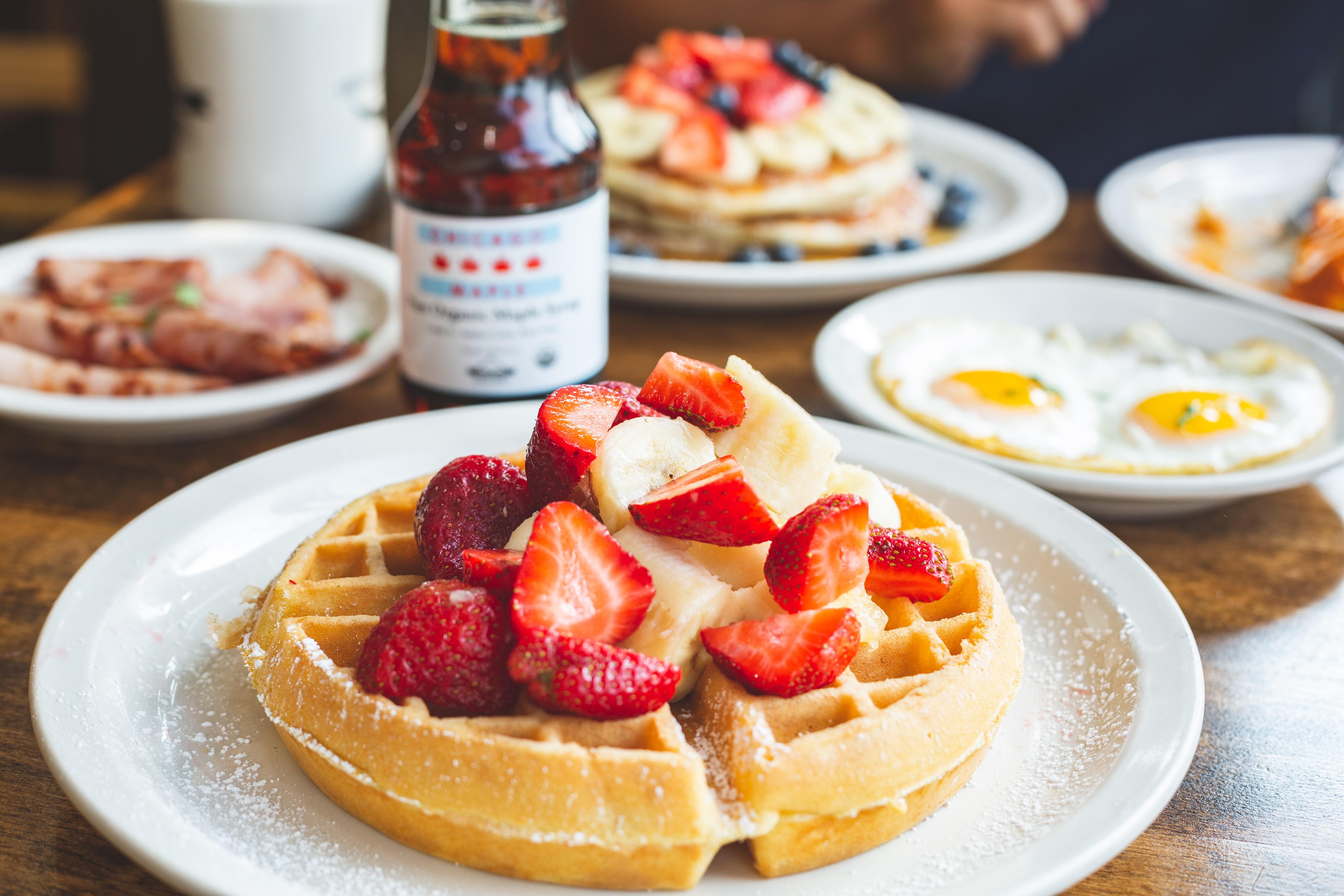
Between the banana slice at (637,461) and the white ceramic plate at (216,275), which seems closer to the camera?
the banana slice at (637,461)

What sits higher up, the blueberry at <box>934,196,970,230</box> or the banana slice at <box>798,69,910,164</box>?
the banana slice at <box>798,69,910,164</box>

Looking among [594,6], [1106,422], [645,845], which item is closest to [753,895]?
[645,845]

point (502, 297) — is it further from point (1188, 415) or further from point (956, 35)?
point (956, 35)

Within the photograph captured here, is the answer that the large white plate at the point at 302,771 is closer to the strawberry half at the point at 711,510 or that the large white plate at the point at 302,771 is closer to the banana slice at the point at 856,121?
the strawberry half at the point at 711,510

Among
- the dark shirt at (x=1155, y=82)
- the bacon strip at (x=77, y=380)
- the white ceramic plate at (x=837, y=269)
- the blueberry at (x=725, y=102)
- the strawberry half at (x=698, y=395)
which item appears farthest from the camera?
the dark shirt at (x=1155, y=82)

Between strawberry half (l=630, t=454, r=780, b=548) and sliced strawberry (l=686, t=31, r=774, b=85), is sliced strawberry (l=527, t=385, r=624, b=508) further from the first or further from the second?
sliced strawberry (l=686, t=31, r=774, b=85)

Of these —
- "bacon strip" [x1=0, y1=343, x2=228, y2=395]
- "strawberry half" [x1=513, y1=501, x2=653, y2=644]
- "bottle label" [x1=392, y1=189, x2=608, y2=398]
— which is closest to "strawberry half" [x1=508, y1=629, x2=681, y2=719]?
"strawberry half" [x1=513, y1=501, x2=653, y2=644]

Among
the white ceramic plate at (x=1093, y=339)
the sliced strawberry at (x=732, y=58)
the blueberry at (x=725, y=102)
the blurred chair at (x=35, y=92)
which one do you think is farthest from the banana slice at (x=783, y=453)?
the blurred chair at (x=35, y=92)
